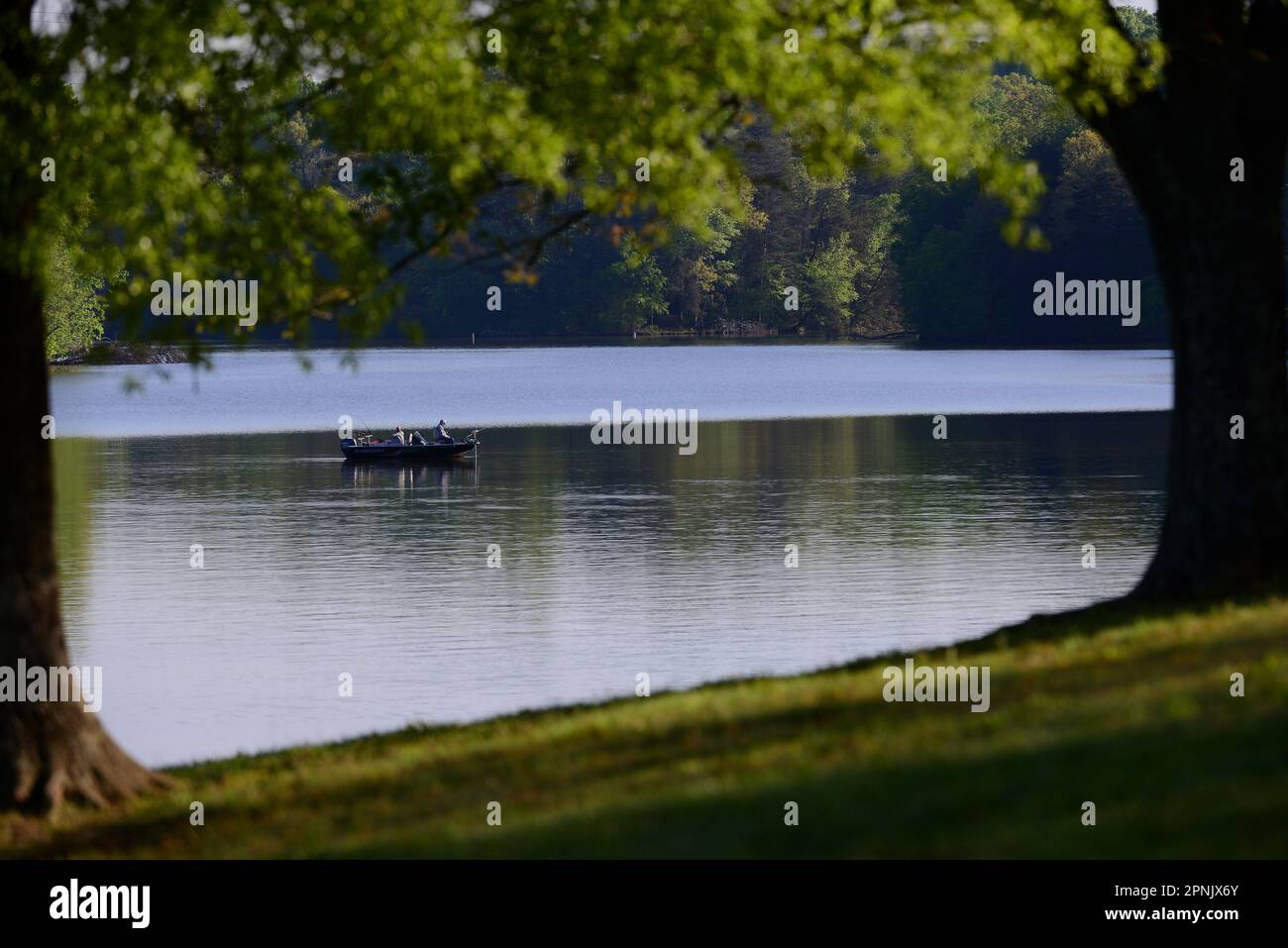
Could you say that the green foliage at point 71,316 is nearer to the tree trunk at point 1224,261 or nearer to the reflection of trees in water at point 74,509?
the reflection of trees in water at point 74,509

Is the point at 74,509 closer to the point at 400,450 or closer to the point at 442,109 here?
the point at 400,450

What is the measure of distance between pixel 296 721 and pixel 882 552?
54.6ft

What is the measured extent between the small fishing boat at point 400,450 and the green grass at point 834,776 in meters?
44.3

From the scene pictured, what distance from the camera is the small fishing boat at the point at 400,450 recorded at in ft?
197

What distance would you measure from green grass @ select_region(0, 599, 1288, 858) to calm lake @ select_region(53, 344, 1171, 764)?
3.16m

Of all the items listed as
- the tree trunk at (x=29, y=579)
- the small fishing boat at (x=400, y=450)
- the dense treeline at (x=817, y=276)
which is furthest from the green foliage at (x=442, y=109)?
the dense treeline at (x=817, y=276)

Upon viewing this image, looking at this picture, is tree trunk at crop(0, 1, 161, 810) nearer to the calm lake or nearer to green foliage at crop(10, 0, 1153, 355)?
green foliage at crop(10, 0, 1153, 355)

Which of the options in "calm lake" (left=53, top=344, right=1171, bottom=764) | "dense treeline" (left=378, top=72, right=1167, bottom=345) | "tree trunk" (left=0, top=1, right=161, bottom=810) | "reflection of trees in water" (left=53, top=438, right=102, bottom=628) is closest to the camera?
"tree trunk" (left=0, top=1, right=161, bottom=810)

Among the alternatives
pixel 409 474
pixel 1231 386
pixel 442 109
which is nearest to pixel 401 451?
pixel 409 474

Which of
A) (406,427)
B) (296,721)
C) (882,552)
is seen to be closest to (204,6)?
(296,721)

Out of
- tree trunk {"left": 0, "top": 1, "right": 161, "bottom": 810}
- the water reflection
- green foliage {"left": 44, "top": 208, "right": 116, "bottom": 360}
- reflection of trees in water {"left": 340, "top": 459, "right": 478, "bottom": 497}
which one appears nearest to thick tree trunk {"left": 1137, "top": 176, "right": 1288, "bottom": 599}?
tree trunk {"left": 0, "top": 1, "right": 161, "bottom": 810}

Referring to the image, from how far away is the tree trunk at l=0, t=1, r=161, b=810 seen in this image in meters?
13.6

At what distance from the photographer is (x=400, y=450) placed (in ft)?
198
